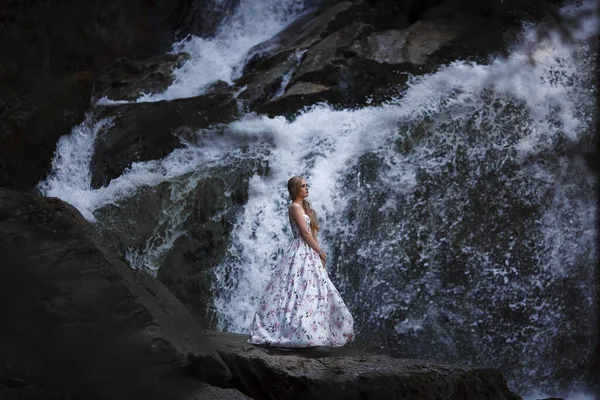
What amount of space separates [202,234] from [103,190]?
63.2 inches

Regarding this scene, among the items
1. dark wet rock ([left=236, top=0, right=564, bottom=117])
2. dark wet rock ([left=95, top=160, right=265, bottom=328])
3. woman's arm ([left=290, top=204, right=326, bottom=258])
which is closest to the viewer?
woman's arm ([left=290, top=204, right=326, bottom=258])

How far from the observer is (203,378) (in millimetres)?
4809

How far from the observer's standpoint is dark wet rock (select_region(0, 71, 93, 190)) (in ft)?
36.3

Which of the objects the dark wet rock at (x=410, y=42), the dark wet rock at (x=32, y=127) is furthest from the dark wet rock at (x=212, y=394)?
the dark wet rock at (x=410, y=42)

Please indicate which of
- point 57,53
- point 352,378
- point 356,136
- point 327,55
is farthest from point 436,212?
point 57,53

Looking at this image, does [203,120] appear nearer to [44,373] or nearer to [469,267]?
[469,267]

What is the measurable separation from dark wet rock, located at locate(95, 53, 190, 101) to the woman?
6.36 m

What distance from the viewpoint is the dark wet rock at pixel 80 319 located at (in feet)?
10.7

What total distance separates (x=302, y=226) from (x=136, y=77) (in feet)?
23.3

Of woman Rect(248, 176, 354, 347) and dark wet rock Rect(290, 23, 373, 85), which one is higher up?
dark wet rock Rect(290, 23, 373, 85)

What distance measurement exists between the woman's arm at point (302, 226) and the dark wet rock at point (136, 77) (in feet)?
20.6

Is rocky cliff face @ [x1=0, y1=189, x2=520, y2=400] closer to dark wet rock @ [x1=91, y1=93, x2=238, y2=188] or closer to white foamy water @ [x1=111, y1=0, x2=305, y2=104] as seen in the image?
dark wet rock @ [x1=91, y1=93, x2=238, y2=188]

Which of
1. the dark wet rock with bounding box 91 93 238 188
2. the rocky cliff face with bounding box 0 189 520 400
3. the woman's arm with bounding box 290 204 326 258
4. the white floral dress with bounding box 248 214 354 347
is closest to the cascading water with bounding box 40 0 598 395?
the dark wet rock with bounding box 91 93 238 188

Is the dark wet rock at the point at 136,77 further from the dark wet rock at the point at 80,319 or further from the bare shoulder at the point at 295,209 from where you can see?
the dark wet rock at the point at 80,319
